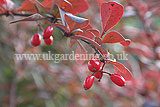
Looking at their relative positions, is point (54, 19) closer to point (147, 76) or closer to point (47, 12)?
point (47, 12)

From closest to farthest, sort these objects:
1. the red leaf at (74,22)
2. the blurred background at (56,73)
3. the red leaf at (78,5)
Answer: the red leaf at (74,22), the red leaf at (78,5), the blurred background at (56,73)

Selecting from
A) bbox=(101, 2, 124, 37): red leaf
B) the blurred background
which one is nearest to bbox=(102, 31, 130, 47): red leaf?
bbox=(101, 2, 124, 37): red leaf

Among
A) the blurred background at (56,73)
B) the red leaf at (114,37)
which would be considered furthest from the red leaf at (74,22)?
the blurred background at (56,73)

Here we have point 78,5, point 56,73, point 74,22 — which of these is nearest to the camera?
point 74,22

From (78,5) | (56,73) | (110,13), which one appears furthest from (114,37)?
(56,73)

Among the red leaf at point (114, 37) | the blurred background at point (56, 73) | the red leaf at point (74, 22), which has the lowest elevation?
the blurred background at point (56, 73)

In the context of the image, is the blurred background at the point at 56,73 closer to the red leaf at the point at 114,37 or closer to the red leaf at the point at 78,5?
the red leaf at the point at 78,5

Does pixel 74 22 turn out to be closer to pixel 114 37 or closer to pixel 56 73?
pixel 114 37
